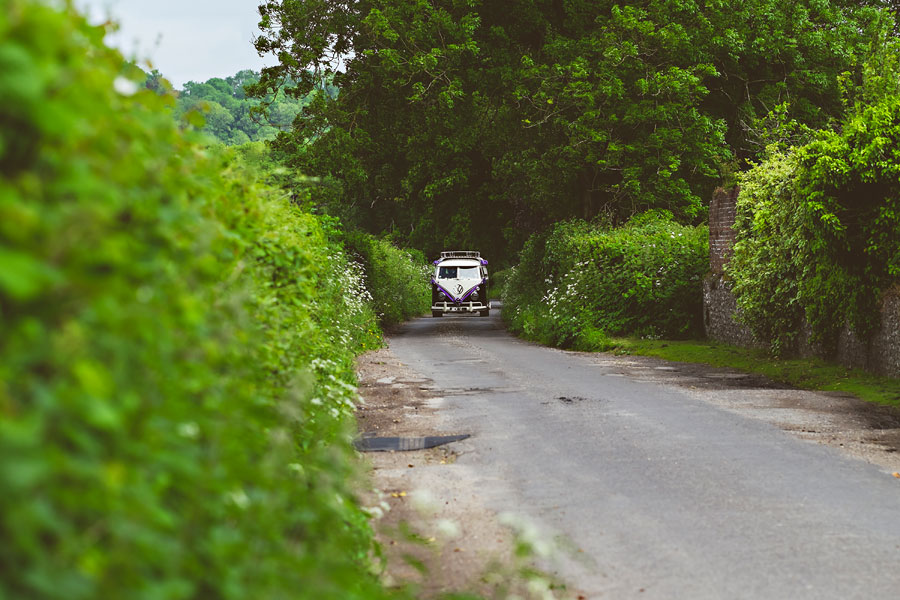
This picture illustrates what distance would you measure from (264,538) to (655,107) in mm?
27371

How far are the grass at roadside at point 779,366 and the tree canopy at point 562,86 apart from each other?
733cm

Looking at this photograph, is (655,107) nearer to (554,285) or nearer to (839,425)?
(554,285)

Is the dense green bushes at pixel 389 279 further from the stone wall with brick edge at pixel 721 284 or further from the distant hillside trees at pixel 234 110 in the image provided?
the distant hillside trees at pixel 234 110

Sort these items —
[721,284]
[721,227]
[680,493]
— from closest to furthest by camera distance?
[680,493]
[721,227]
[721,284]

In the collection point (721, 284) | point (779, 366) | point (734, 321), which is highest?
point (721, 284)

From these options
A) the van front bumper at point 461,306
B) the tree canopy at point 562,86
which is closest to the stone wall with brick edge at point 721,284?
the tree canopy at point 562,86

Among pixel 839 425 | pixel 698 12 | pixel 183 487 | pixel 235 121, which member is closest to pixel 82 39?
pixel 183 487

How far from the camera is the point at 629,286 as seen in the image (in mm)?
24953

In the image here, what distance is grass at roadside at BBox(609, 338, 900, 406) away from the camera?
45.9 ft

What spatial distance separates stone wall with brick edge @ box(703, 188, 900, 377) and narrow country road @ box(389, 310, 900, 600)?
2.30 m

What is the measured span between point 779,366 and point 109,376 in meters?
16.5

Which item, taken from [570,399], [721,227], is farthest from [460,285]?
[570,399]

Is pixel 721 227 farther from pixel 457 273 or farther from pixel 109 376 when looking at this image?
pixel 109 376

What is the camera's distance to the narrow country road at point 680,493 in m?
5.94
